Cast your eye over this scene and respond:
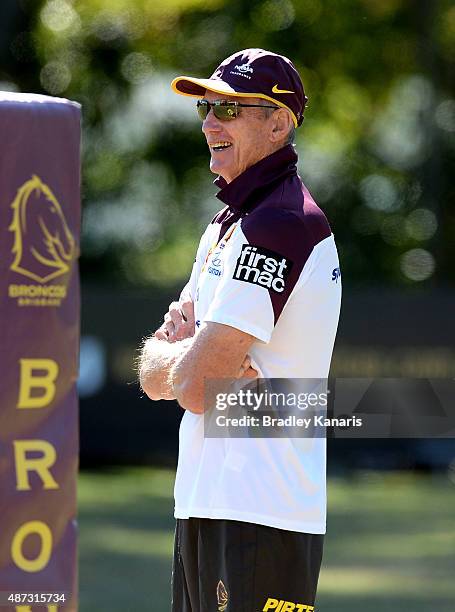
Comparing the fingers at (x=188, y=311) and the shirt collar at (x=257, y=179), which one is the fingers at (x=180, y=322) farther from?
the shirt collar at (x=257, y=179)

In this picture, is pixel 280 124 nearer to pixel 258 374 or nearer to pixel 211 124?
pixel 211 124

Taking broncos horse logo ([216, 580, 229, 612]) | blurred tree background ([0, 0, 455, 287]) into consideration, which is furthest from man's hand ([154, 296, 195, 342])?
blurred tree background ([0, 0, 455, 287])

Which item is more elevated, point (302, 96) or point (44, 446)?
point (302, 96)

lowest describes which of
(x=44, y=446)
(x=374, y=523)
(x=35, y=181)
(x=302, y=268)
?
(x=374, y=523)

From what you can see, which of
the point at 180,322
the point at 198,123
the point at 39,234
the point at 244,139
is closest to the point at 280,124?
the point at 244,139

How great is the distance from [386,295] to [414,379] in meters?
A: 0.94

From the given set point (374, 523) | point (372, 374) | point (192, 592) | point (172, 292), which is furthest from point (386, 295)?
point (192, 592)

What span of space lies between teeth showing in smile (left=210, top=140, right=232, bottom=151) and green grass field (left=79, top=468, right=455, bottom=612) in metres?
4.07

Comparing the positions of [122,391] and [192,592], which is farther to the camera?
[122,391]

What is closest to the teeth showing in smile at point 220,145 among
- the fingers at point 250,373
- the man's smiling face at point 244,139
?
the man's smiling face at point 244,139

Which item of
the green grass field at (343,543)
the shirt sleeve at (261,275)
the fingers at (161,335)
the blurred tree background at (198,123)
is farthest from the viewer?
the blurred tree background at (198,123)

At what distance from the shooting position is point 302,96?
3.64m

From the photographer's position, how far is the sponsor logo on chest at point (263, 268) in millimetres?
3297

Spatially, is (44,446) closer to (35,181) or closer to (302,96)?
(35,181)
